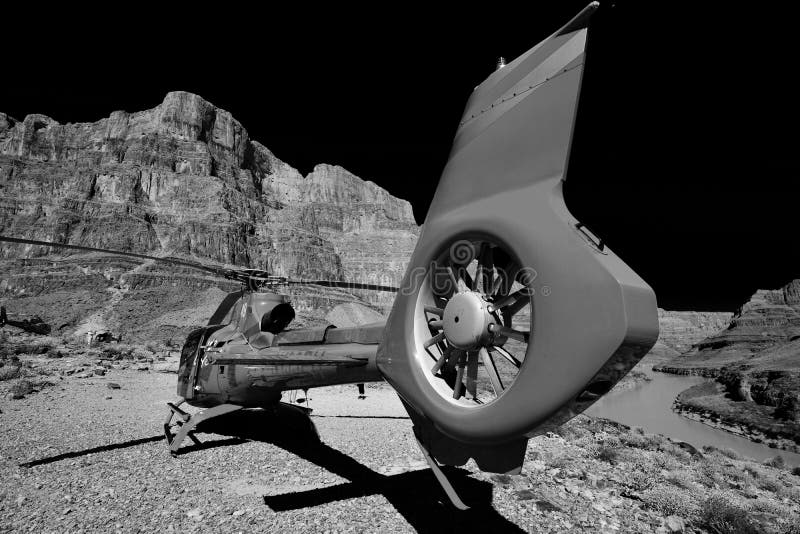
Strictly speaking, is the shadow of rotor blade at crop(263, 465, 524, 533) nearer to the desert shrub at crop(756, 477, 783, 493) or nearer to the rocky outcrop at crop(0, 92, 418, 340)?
the desert shrub at crop(756, 477, 783, 493)

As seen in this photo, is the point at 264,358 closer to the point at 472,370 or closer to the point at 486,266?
the point at 472,370

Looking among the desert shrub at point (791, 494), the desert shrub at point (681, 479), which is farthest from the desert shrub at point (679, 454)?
the desert shrub at point (681, 479)

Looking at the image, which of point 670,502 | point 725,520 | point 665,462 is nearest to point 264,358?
point 670,502

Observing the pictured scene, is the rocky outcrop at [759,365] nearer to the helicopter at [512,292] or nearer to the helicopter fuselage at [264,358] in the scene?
the helicopter fuselage at [264,358]

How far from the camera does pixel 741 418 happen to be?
146ft

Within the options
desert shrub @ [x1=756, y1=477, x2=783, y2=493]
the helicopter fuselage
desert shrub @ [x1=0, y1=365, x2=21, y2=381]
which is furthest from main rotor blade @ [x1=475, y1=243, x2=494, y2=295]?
desert shrub @ [x1=0, y1=365, x2=21, y2=381]

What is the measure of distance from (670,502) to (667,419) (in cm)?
4641

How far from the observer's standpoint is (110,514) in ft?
16.0

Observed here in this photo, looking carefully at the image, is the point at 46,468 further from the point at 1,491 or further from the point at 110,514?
the point at 110,514

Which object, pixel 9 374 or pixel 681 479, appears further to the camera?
pixel 9 374

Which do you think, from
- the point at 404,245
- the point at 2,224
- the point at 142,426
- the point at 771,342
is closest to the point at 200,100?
the point at 2,224

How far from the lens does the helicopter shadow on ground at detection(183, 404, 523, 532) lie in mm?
5000

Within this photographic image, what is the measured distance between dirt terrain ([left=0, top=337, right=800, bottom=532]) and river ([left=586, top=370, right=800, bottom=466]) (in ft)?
40.6

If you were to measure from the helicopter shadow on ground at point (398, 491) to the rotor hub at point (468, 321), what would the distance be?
302cm
